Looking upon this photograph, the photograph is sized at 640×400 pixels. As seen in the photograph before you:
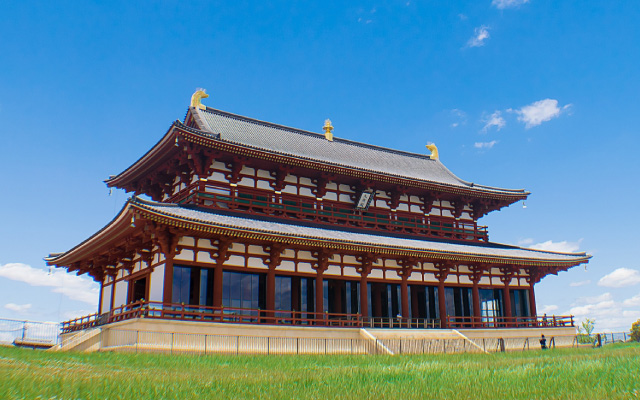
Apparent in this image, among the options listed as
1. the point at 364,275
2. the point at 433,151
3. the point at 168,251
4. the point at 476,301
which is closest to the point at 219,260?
the point at 168,251

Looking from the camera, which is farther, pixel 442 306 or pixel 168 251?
pixel 442 306

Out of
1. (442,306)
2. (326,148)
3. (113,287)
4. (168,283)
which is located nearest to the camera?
(168,283)

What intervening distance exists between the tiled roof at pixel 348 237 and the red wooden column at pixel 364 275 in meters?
0.99

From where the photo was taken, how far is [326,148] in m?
35.4

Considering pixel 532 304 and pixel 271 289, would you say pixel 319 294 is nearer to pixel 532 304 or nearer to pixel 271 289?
pixel 271 289

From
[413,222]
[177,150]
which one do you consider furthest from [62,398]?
[413,222]

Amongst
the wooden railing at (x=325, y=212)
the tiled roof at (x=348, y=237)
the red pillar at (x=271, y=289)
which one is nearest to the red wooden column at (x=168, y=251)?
the tiled roof at (x=348, y=237)

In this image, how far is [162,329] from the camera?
21.7 meters

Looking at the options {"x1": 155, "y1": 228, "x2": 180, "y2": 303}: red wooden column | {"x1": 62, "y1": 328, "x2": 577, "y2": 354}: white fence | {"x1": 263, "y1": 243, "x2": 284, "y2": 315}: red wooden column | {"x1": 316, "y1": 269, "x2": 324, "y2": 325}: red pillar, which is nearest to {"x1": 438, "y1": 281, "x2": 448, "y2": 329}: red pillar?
{"x1": 62, "y1": 328, "x2": 577, "y2": 354}: white fence

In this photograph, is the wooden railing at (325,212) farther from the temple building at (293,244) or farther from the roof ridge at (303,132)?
the roof ridge at (303,132)

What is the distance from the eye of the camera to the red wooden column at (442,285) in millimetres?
29844

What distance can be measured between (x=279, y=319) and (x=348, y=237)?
17.1 ft

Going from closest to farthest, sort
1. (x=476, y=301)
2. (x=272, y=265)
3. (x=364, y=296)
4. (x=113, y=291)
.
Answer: (x=272, y=265) < (x=364, y=296) < (x=113, y=291) < (x=476, y=301)

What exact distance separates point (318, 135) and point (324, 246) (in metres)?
13.6
